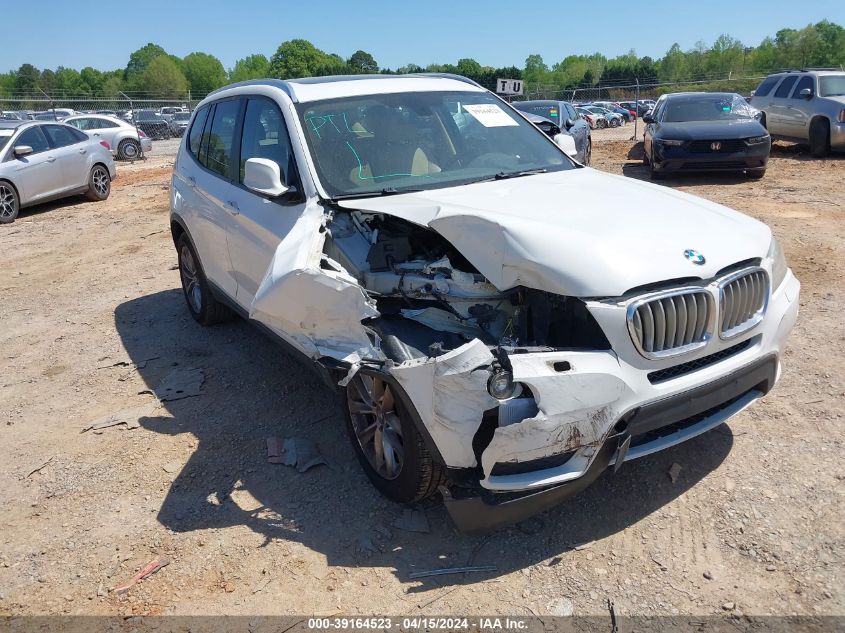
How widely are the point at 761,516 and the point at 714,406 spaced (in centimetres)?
60

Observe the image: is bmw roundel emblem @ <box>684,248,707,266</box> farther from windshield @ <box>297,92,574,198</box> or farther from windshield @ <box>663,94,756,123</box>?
windshield @ <box>663,94,756,123</box>

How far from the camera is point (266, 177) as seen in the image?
12.8 ft

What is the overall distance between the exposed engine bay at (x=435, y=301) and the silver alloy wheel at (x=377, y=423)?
0.33 m

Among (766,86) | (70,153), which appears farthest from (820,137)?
(70,153)

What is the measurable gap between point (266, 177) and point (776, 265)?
2.72 meters

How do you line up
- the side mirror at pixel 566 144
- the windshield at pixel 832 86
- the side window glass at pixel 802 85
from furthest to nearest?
the side window glass at pixel 802 85, the windshield at pixel 832 86, the side mirror at pixel 566 144

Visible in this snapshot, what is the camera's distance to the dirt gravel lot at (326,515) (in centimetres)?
293

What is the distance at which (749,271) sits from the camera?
3.26 metres

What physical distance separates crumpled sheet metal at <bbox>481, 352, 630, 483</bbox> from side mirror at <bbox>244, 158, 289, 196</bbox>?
188 cm

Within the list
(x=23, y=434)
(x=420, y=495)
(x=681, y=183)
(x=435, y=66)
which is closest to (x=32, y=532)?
(x=23, y=434)

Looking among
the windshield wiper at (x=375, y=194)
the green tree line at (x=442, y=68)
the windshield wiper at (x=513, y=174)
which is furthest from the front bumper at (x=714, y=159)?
the green tree line at (x=442, y=68)

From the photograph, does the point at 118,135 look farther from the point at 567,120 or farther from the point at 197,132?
the point at 197,132

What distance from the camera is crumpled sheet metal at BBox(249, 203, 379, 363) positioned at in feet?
10.6

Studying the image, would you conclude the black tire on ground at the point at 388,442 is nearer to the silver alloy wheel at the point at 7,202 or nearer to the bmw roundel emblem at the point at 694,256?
the bmw roundel emblem at the point at 694,256
